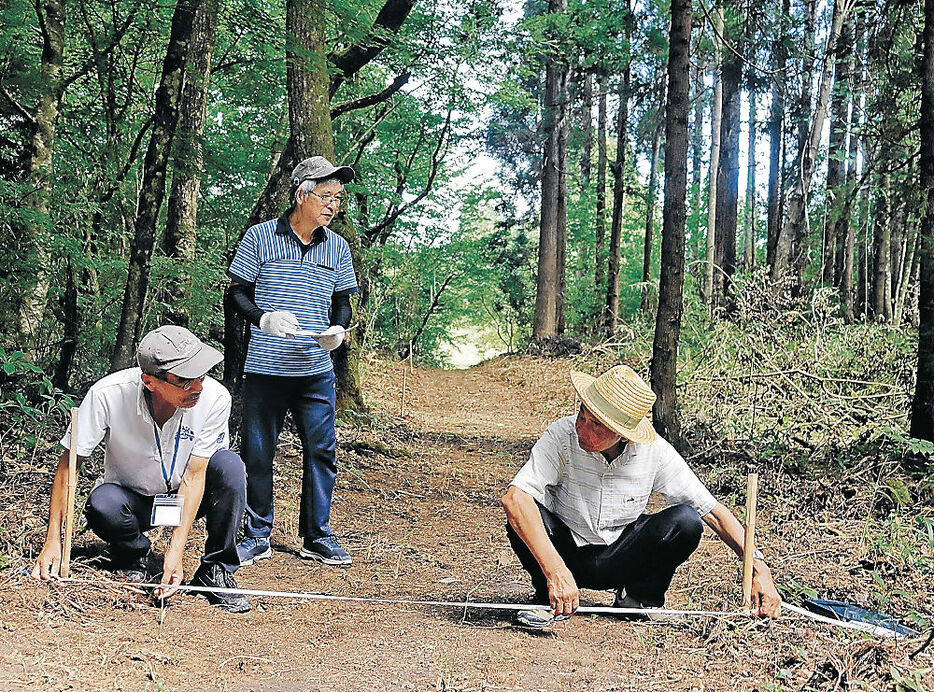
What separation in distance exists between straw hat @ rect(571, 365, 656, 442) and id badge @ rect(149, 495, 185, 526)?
1.81m

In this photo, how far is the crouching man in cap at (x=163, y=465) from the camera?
11.7 feet

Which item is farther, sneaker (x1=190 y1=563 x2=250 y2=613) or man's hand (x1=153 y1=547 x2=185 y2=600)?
sneaker (x1=190 y1=563 x2=250 y2=613)

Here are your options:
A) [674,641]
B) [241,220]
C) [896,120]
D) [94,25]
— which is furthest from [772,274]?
[674,641]

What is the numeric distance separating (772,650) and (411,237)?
19.5m

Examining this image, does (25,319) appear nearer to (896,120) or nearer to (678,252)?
(678,252)

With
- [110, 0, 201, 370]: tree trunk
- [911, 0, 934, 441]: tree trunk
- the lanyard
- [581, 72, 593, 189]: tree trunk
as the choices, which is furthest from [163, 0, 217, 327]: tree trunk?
[581, 72, 593, 189]: tree trunk

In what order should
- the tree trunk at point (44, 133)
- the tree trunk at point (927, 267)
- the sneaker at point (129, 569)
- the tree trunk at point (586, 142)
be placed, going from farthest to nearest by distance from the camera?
the tree trunk at point (586, 142) → the tree trunk at point (44, 133) → the tree trunk at point (927, 267) → the sneaker at point (129, 569)

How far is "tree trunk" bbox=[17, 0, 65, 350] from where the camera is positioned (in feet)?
24.0

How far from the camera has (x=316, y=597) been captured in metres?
4.12

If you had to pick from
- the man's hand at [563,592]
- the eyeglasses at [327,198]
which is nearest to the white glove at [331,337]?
the eyeglasses at [327,198]

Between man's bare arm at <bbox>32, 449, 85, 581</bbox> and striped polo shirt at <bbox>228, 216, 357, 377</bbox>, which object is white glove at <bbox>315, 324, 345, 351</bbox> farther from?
man's bare arm at <bbox>32, 449, 85, 581</bbox>

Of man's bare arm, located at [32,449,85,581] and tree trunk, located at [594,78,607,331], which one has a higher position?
tree trunk, located at [594,78,607,331]

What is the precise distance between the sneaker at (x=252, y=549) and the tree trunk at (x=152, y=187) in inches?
103

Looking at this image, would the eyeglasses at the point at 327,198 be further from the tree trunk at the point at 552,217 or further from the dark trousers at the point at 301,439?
the tree trunk at the point at 552,217
